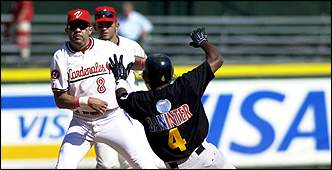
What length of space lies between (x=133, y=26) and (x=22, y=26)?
1.98 metres

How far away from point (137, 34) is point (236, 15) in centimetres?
279

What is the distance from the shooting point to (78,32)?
876cm

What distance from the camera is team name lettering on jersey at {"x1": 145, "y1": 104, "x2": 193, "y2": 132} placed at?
23.3ft

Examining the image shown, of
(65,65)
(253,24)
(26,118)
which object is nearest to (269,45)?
(253,24)

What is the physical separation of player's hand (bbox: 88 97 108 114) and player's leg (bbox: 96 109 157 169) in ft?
0.76

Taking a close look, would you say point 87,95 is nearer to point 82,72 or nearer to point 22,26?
point 82,72

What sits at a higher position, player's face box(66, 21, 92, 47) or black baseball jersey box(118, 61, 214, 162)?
player's face box(66, 21, 92, 47)

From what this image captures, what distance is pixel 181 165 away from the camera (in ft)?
23.9

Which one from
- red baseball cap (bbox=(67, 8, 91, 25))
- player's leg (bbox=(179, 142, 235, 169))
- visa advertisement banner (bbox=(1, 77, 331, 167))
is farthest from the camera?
visa advertisement banner (bbox=(1, 77, 331, 167))

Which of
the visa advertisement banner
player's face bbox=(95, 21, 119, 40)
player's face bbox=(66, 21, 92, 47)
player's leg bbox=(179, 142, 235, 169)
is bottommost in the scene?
the visa advertisement banner

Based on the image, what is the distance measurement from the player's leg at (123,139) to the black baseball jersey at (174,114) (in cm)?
172

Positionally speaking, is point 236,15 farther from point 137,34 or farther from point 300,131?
point 300,131

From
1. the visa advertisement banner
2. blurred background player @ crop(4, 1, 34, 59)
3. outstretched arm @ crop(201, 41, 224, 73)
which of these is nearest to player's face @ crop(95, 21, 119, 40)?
outstretched arm @ crop(201, 41, 224, 73)

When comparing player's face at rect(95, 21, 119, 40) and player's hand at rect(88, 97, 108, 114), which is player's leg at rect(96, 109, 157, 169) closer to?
player's hand at rect(88, 97, 108, 114)
